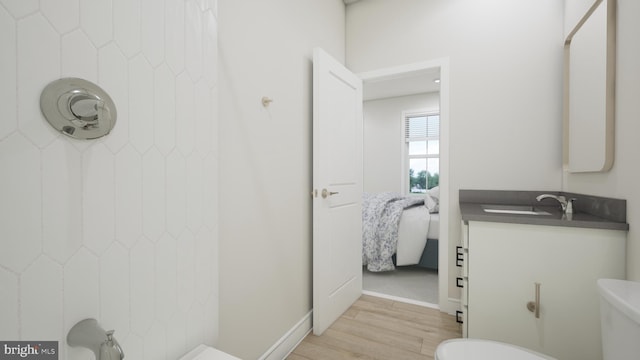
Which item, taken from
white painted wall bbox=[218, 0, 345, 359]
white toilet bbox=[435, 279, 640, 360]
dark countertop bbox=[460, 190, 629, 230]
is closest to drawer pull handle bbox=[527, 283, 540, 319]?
dark countertop bbox=[460, 190, 629, 230]

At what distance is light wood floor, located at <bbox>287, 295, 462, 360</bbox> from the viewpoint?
1.75 m

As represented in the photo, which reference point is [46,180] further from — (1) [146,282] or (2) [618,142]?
(2) [618,142]

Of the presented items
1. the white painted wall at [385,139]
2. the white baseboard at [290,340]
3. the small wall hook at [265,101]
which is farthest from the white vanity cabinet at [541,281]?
the white painted wall at [385,139]

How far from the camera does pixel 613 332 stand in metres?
0.82

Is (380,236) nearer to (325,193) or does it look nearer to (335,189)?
(335,189)

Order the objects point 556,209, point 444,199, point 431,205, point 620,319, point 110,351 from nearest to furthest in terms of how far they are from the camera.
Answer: point 110,351, point 620,319, point 556,209, point 444,199, point 431,205

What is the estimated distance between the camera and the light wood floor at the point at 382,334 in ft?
5.73

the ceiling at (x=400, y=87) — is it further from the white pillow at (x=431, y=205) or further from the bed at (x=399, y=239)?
the bed at (x=399, y=239)

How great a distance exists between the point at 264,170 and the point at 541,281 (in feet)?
5.03

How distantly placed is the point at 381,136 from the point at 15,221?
556 centimetres

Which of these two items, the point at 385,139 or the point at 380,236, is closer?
the point at 380,236

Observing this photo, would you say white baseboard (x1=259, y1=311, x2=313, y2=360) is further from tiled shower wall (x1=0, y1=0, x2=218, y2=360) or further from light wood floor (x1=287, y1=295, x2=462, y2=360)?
tiled shower wall (x1=0, y1=0, x2=218, y2=360)

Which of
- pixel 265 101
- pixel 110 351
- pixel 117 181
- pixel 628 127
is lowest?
pixel 110 351

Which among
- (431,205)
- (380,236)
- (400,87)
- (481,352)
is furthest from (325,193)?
(400,87)
